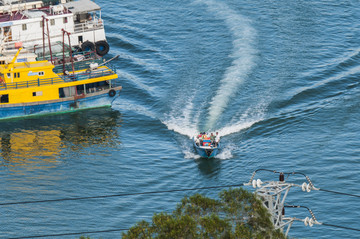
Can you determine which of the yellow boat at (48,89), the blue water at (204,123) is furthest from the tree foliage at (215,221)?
the yellow boat at (48,89)

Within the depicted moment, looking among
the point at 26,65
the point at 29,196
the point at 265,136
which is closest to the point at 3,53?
the point at 26,65

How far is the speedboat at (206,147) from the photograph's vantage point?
75438 millimetres

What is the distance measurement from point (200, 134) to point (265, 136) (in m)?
8.60

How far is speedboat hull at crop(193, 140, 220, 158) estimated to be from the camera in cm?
7531

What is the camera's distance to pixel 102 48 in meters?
104

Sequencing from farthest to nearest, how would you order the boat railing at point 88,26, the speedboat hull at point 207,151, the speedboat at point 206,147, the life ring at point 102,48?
1. the boat railing at point 88,26
2. the life ring at point 102,48
3. the speedboat at point 206,147
4. the speedboat hull at point 207,151

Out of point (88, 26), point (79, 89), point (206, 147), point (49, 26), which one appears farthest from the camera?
point (88, 26)

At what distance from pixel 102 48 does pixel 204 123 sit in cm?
2846

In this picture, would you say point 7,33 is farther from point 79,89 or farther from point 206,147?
point 206,147

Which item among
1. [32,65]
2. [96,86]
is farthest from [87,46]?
[32,65]

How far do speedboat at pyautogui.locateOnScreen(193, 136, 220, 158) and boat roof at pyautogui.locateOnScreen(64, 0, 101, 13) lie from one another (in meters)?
36.3

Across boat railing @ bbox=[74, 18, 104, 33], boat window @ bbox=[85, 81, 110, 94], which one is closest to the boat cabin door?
boat railing @ bbox=[74, 18, 104, 33]

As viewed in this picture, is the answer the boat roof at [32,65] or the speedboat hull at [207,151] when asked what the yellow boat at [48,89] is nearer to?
the boat roof at [32,65]

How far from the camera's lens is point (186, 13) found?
118 m
